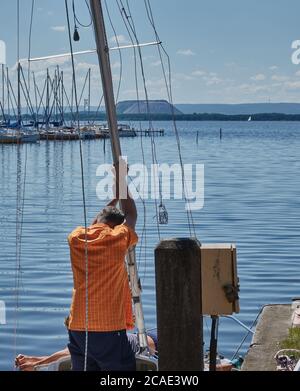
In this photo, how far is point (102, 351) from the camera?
8.91 metres

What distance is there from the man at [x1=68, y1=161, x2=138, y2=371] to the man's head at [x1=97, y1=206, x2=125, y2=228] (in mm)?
87

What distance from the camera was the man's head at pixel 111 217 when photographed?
916 centimetres

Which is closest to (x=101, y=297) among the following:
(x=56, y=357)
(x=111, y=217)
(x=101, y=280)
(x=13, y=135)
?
(x=101, y=280)

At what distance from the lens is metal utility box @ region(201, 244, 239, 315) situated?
352 inches

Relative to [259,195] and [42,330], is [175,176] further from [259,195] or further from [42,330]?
[42,330]

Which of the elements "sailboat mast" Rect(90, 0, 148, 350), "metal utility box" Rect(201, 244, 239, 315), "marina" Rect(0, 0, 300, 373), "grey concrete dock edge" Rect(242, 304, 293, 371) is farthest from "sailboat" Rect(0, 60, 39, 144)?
"metal utility box" Rect(201, 244, 239, 315)

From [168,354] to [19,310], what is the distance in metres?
10.2

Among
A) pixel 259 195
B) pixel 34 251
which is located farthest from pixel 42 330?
pixel 259 195

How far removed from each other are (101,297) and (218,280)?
948 millimetres

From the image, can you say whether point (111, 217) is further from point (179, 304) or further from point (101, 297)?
point (179, 304)

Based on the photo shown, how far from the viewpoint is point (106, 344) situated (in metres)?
8.92

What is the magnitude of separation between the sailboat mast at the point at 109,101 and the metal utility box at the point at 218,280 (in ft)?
4.19
